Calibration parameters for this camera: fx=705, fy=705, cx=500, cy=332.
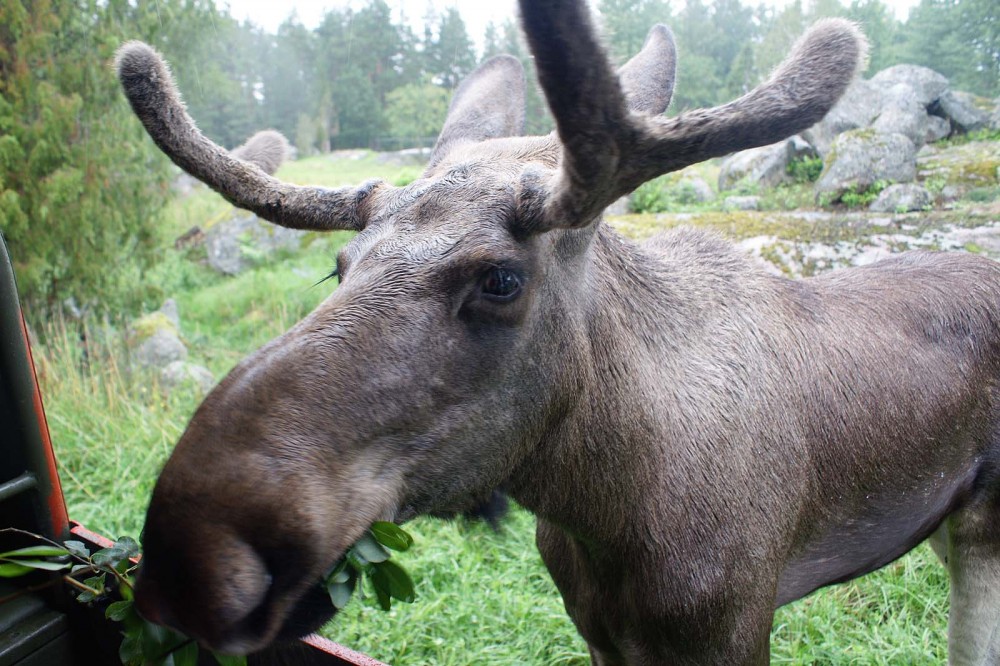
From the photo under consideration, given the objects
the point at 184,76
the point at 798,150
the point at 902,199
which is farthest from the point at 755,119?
the point at 184,76

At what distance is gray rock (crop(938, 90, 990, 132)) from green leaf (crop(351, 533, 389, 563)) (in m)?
7.42

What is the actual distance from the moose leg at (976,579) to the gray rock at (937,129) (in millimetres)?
6357

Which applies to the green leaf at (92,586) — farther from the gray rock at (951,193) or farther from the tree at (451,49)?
the gray rock at (951,193)

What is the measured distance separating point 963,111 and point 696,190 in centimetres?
306

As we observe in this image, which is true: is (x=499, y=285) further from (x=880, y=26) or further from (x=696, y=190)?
(x=696, y=190)

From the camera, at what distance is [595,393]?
1.94m

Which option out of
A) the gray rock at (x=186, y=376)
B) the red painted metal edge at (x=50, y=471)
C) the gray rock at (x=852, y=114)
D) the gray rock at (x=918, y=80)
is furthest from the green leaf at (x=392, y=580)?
the gray rock at (x=852, y=114)

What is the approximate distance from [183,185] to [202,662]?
62.3 ft

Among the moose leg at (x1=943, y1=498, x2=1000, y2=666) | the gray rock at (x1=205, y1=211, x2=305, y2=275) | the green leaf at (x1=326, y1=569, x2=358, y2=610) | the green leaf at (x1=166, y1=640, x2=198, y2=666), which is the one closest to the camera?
the green leaf at (x1=326, y1=569, x2=358, y2=610)

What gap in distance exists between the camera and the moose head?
131 centimetres

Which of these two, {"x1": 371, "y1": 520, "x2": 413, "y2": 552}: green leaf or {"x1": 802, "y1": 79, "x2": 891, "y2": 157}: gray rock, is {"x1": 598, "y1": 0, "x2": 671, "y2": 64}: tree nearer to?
{"x1": 371, "y1": 520, "x2": 413, "y2": 552}: green leaf

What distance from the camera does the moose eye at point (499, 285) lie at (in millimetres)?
1649

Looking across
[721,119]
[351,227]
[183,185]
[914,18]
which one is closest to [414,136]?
[914,18]

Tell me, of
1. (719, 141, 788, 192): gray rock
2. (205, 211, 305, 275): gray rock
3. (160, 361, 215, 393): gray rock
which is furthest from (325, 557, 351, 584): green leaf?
(205, 211, 305, 275): gray rock
